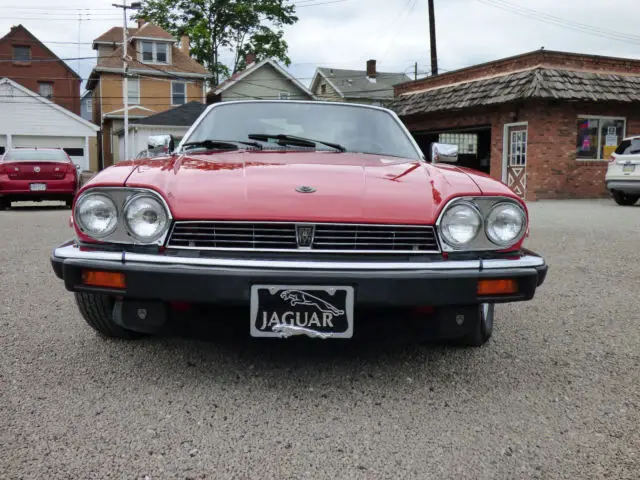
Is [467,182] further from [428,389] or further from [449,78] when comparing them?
[449,78]

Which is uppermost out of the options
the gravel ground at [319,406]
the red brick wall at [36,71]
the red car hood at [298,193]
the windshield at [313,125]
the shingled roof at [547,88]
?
Result: the red brick wall at [36,71]

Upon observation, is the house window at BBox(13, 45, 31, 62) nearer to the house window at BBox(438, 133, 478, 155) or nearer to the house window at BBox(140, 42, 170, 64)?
the house window at BBox(140, 42, 170, 64)

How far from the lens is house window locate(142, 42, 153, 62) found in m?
37.5

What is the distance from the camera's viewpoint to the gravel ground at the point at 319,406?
2.10 m

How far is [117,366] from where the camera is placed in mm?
3029

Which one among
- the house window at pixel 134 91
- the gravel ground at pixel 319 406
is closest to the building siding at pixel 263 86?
the house window at pixel 134 91

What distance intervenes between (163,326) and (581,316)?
9.34ft

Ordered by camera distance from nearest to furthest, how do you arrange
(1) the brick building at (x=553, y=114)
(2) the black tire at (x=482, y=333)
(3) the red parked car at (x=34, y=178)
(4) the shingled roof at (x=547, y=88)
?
(2) the black tire at (x=482, y=333) → (3) the red parked car at (x=34, y=178) → (4) the shingled roof at (x=547, y=88) → (1) the brick building at (x=553, y=114)

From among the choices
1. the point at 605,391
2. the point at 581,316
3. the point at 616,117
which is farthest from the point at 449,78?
the point at 605,391

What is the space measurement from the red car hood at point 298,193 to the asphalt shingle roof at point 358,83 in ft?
130

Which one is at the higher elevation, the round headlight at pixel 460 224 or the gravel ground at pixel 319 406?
the round headlight at pixel 460 224

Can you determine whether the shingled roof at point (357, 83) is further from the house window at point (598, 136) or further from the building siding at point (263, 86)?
the house window at point (598, 136)

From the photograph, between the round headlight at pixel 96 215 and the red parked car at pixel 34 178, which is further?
the red parked car at pixel 34 178

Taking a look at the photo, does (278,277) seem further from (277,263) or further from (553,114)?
(553,114)
